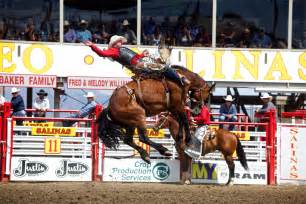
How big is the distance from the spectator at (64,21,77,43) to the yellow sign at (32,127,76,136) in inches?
148

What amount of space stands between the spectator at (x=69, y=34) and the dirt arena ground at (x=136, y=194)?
5.01 metres

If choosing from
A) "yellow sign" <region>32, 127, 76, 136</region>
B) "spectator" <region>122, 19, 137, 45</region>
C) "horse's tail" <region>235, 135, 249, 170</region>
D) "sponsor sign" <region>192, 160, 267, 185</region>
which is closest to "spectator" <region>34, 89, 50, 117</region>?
"yellow sign" <region>32, 127, 76, 136</region>

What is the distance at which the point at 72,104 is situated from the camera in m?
21.3

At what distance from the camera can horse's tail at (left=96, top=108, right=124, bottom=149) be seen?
573 inches

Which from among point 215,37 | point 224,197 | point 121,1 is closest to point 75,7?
point 121,1

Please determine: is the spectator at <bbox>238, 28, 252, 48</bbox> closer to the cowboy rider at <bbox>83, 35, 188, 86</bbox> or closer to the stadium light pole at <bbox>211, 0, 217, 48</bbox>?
the stadium light pole at <bbox>211, 0, 217, 48</bbox>

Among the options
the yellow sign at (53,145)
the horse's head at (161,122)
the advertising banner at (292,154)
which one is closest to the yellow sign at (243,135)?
the advertising banner at (292,154)

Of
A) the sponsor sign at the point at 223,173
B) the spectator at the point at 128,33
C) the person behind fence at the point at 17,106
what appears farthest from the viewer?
the spectator at the point at 128,33

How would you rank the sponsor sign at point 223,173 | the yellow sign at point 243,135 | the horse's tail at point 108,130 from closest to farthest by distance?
the horse's tail at point 108,130 → the sponsor sign at point 223,173 → the yellow sign at point 243,135

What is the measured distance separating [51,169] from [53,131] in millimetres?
724

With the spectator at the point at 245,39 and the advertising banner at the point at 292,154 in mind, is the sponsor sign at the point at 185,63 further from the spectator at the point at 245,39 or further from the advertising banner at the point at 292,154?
the advertising banner at the point at 292,154

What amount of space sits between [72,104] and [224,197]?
8093mm

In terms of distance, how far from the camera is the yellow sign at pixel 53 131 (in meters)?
17.3

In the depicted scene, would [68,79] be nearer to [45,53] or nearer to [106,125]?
[45,53]
